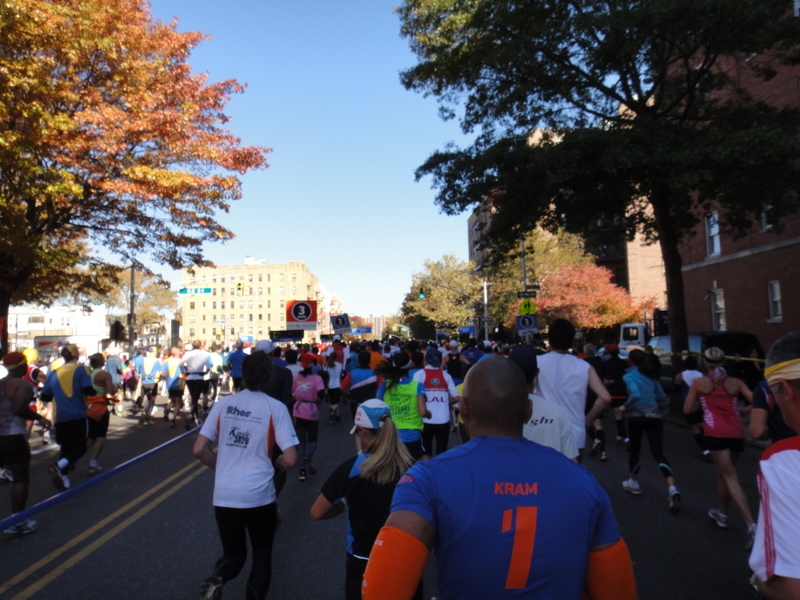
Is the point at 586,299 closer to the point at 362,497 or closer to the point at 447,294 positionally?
the point at 447,294

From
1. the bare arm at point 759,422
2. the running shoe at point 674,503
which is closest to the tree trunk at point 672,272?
the running shoe at point 674,503

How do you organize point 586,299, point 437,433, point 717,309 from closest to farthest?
point 437,433, point 717,309, point 586,299

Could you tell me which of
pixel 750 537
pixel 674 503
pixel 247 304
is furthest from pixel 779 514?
pixel 247 304

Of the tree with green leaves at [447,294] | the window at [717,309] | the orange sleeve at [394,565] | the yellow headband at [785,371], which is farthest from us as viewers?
the tree with green leaves at [447,294]

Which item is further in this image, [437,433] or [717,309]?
[717,309]

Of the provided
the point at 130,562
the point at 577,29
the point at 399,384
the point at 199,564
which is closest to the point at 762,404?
the point at 399,384

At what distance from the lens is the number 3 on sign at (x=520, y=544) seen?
1.77 m

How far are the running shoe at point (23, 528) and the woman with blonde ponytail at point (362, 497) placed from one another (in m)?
4.68

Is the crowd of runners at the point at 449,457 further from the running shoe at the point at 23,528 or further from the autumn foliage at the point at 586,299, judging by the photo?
the autumn foliage at the point at 586,299

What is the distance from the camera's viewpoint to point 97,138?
50.5 feet

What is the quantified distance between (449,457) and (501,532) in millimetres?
239

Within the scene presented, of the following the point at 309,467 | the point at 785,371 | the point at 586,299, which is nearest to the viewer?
the point at 785,371

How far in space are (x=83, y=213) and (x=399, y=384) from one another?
45.4 ft

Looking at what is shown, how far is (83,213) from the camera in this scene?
17781mm
